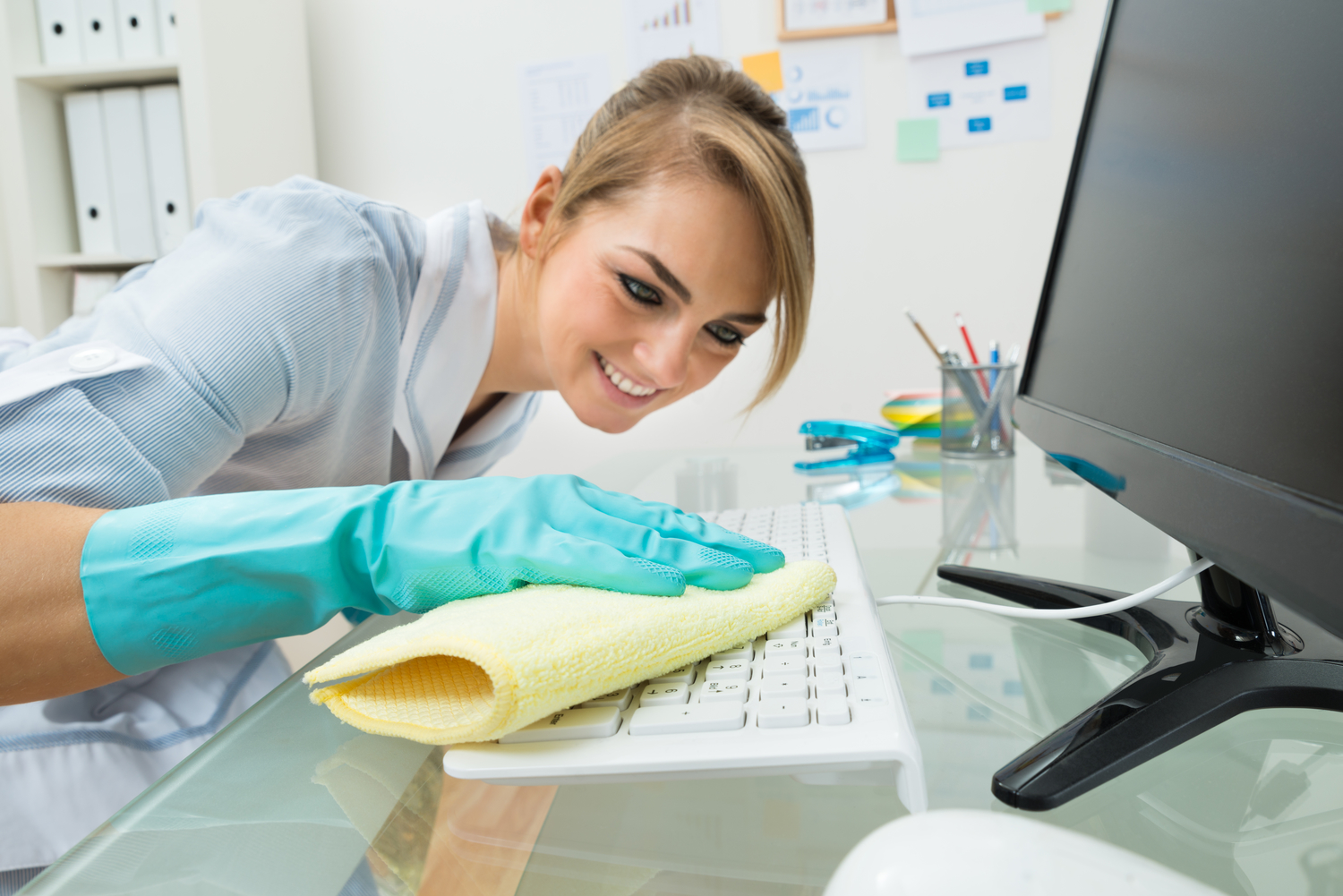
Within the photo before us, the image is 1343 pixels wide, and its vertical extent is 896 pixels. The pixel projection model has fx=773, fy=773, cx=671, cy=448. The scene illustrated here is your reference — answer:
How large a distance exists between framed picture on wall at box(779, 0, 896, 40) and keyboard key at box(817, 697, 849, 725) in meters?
1.53

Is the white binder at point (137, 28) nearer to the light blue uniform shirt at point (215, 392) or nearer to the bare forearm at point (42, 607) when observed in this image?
the light blue uniform shirt at point (215, 392)

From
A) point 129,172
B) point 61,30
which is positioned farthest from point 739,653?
point 61,30

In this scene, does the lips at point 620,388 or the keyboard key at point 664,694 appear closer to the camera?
the keyboard key at point 664,694

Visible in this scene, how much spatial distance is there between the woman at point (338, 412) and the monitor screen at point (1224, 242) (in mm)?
215

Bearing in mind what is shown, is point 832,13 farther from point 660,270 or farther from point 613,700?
point 613,700

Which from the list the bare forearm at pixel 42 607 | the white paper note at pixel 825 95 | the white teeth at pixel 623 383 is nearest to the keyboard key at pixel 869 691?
the bare forearm at pixel 42 607

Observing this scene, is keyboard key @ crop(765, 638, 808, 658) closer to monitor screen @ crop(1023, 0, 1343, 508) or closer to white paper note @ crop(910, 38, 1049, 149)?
monitor screen @ crop(1023, 0, 1343, 508)

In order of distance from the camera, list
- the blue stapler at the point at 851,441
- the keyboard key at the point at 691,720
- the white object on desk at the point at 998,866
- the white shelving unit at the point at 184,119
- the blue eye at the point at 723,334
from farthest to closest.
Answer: the white shelving unit at the point at 184,119 → the blue stapler at the point at 851,441 → the blue eye at the point at 723,334 → the keyboard key at the point at 691,720 → the white object on desk at the point at 998,866

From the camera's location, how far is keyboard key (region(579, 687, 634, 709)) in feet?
0.93

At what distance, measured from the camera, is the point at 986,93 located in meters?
1.48

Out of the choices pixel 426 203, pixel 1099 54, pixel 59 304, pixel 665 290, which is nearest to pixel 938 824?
pixel 1099 54

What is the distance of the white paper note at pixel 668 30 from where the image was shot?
60.3 inches

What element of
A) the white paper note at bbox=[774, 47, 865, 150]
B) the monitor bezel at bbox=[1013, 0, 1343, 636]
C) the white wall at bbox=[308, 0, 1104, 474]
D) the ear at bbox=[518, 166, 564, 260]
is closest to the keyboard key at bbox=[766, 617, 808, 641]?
the monitor bezel at bbox=[1013, 0, 1343, 636]

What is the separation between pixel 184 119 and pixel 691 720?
161 cm
